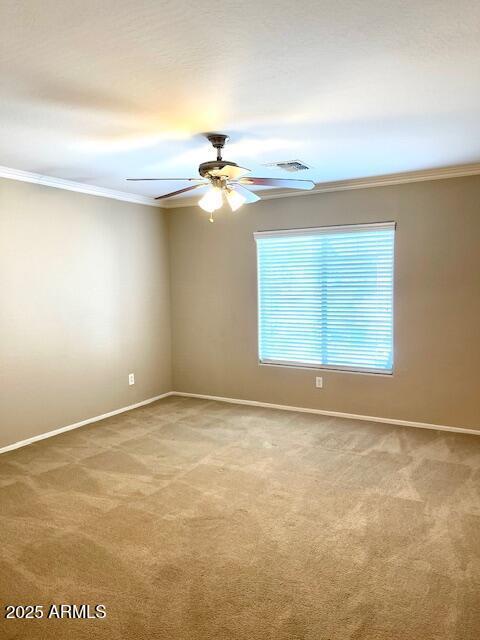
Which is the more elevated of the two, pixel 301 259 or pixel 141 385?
pixel 301 259

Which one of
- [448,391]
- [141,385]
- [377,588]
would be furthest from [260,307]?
[377,588]

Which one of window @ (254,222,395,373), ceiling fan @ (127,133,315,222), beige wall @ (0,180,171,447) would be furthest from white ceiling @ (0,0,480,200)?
window @ (254,222,395,373)

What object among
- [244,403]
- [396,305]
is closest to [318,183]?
[396,305]

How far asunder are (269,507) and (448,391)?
7.74ft

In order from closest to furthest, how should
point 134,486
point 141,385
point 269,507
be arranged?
point 269,507 < point 134,486 < point 141,385

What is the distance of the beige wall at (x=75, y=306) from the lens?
4262 millimetres

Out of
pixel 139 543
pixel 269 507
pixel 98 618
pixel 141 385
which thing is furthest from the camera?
pixel 141 385

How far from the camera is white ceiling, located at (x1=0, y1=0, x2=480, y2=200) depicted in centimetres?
181

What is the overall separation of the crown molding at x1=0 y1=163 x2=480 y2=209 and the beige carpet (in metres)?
2.42

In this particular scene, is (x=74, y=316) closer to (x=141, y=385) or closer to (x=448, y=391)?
(x=141, y=385)

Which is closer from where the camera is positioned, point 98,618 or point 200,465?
point 98,618

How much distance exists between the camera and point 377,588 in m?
2.29

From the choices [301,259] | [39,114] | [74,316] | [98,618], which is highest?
[39,114]

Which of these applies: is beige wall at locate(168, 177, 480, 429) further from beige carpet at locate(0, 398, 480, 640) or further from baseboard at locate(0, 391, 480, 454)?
beige carpet at locate(0, 398, 480, 640)
